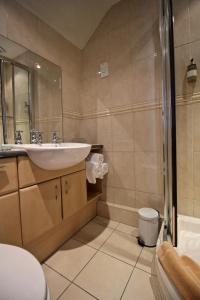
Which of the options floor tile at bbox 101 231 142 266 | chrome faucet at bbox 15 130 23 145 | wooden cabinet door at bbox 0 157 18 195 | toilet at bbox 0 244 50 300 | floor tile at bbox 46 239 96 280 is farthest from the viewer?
chrome faucet at bbox 15 130 23 145

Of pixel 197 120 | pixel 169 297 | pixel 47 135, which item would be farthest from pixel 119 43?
pixel 169 297

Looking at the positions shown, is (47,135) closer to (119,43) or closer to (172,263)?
(119,43)

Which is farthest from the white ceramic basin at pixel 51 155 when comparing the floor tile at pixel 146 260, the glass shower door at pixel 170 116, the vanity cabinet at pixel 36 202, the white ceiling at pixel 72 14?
the white ceiling at pixel 72 14

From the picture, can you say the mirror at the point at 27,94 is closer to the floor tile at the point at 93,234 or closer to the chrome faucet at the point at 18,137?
the chrome faucet at the point at 18,137

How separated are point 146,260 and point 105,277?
1.06ft

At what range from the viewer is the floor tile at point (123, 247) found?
1.07m

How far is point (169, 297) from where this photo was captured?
540mm

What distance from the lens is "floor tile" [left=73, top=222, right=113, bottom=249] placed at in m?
1.24

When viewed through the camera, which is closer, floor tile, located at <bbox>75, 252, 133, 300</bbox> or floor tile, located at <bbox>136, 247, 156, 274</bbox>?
floor tile, located at <bbox>75, 252, 133, 300</bbox>

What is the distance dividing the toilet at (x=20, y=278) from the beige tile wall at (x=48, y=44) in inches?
44.8

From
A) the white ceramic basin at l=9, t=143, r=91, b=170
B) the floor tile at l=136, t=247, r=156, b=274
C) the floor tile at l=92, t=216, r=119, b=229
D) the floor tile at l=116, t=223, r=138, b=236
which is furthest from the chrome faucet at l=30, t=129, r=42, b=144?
the floor tile at l=136, t=247, r=156, b=274

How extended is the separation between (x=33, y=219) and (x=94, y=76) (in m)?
1.54

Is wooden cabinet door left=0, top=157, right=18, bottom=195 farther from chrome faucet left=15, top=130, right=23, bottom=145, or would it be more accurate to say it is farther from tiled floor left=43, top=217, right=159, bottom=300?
tiled floor left=43, top=217, right=159, bottom=300

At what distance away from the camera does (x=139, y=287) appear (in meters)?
0.85
